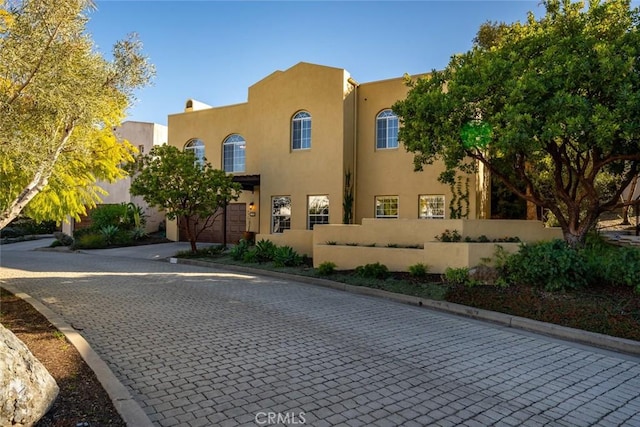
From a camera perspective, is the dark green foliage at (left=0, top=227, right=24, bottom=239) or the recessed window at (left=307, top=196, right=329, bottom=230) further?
the dark green foliage at (left=0, top=227, right=24, bottom=239)

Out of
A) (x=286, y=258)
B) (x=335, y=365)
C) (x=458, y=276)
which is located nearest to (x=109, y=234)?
(x=286, y=258)

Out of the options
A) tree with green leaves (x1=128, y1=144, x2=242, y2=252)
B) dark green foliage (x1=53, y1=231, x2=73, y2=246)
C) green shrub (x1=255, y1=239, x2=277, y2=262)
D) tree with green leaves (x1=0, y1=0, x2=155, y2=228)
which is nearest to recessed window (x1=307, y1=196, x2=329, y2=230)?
green shrub (x1=255, y1=239, x2=277, y2=262)

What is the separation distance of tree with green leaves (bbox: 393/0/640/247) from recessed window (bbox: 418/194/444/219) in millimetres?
5538

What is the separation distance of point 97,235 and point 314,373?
2186 centimetres

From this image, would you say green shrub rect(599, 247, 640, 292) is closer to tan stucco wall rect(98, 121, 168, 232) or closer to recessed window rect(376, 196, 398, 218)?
recessed window rect(376, 196, 398, 218)

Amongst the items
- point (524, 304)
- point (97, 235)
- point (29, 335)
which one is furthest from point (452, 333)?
point (97, 235)

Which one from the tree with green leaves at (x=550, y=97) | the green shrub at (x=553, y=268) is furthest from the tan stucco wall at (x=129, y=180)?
the green shrub at (x=553, y=268)

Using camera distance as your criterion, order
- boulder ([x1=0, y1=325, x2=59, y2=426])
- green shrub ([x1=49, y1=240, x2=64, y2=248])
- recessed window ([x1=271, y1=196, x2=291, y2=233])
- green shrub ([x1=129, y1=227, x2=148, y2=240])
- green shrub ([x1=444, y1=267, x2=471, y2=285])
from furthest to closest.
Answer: green shrub ([x1=129, y1=227, x2=148, y2=240])
green shrub ([x1=49, y1=240, x2=64, y2=248])
recessed window ([x1=271, y1=196, x2=291, y2=233])
green shrub ([x1=444, y1=267, x2=471, y2=285])
boulder ([x1=0, y1=325, x2=59, y2=426])

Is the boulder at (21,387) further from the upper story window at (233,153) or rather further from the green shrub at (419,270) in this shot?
the upper story window at (233,153)

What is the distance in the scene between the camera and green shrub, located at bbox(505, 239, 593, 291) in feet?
29.1

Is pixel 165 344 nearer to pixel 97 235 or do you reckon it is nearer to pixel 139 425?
pixel 139 425

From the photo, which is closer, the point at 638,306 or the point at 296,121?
the point at 638,306

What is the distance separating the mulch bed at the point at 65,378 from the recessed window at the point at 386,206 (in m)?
13.5

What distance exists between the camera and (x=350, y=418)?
403cm
